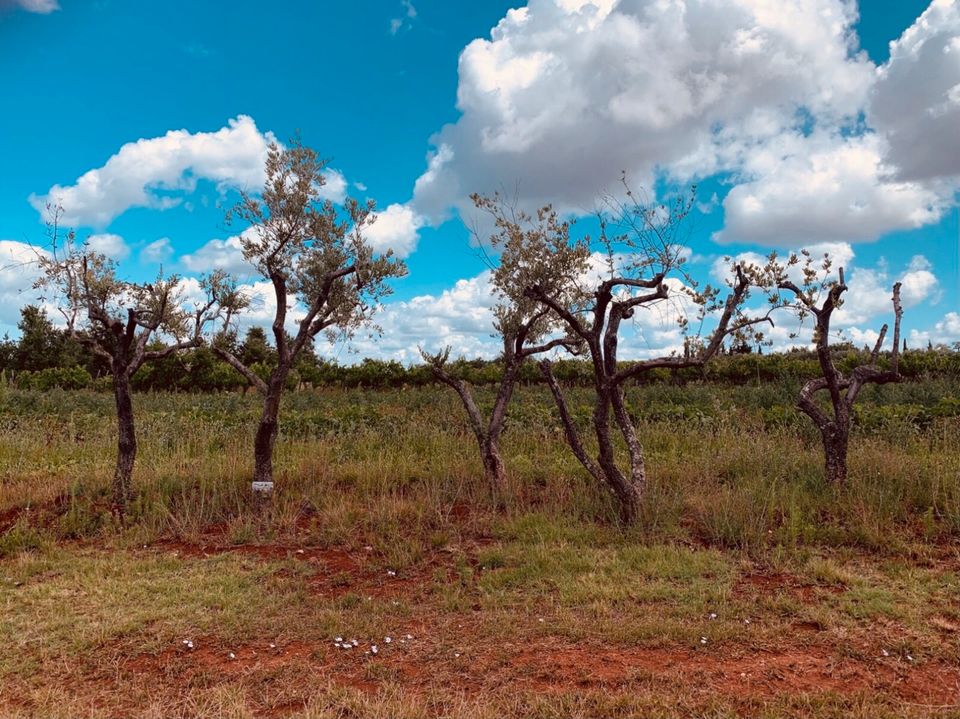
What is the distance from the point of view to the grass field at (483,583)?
13.0ft

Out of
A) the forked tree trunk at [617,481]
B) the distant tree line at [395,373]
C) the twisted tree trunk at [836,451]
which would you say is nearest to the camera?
the forked tree trunk at [617,481]

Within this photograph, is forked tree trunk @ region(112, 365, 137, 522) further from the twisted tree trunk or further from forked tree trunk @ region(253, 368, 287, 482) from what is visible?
the twisted tree trunk

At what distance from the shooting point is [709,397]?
14.2 meters

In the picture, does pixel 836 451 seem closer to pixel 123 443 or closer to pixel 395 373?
pixel 123 443

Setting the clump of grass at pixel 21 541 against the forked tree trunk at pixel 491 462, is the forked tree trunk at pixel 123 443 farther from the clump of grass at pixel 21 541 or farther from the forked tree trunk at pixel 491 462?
the forked tree trunk at pixel 491 462

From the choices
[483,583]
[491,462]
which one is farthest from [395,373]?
[483,583]

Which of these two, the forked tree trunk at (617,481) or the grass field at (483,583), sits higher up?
the forked tree trunk at (617,481)

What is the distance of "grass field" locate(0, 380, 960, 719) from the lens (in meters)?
3.96

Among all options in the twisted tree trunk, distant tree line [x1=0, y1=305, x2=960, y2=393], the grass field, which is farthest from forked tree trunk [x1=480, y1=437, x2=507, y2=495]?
distant tree line [x1=0, y1=305, x2=960, y2=393]

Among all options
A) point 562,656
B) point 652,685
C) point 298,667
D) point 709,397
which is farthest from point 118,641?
point 709,397

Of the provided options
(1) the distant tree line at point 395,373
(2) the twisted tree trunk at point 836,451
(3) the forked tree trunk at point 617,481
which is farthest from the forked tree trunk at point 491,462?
(1) the distant tree line at point 395,373

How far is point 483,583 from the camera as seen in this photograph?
5559 millimetres

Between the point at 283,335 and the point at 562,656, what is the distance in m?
4.77

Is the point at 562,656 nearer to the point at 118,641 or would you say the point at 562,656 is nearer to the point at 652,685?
the point at 652,685
